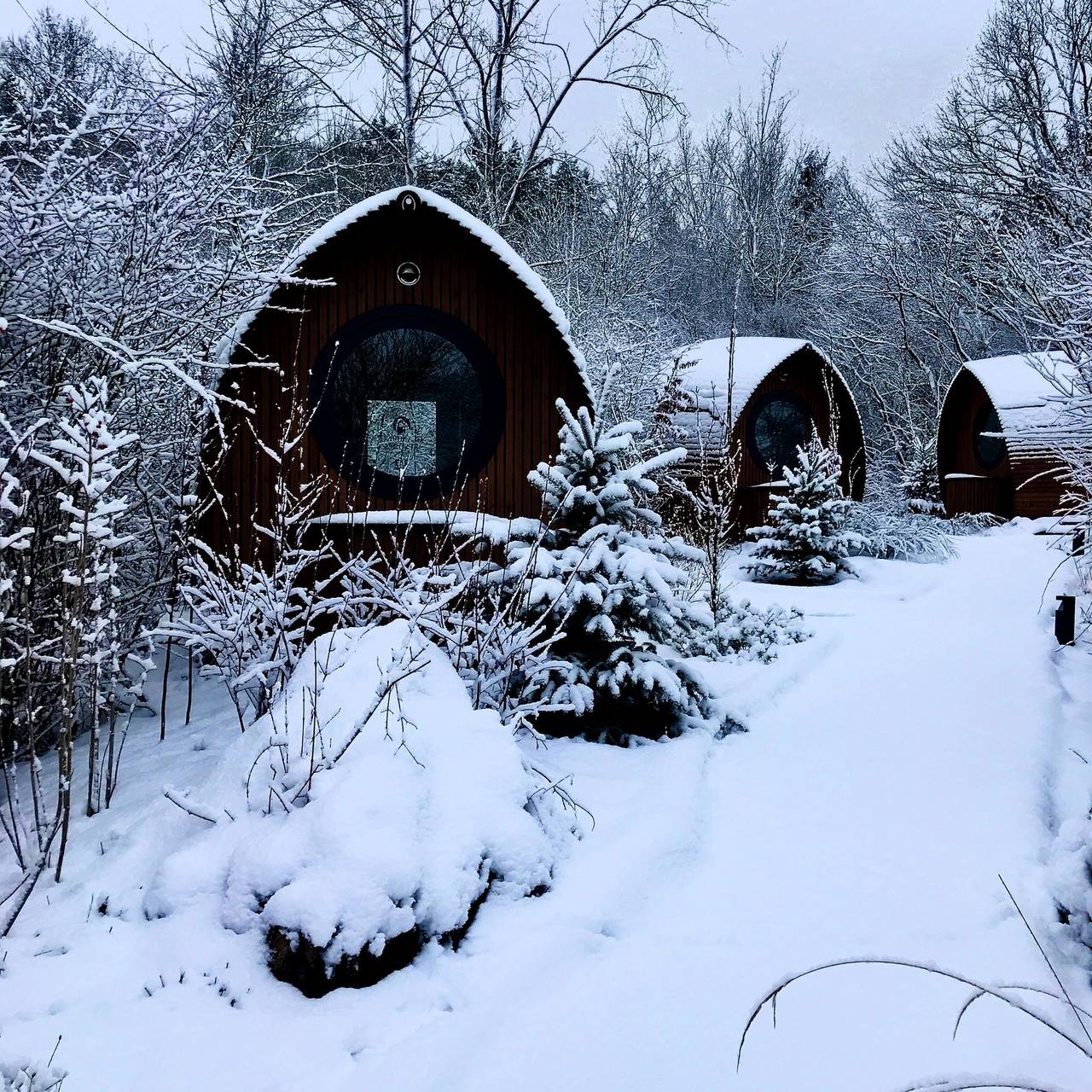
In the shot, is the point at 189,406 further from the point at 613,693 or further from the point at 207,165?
the point at 613,693

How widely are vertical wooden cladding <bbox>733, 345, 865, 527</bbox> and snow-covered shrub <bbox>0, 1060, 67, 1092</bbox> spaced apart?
1340cm

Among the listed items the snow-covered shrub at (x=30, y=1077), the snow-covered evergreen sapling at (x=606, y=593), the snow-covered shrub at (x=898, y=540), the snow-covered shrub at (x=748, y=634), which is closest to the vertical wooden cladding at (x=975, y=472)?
the snow-covered shrub at (x=898, y=540)

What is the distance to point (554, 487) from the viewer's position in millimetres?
5121

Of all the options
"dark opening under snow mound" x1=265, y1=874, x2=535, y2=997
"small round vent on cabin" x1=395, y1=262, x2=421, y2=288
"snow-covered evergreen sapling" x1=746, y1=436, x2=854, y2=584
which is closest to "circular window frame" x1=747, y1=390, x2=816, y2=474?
"snow-covered evergreen sapling" x1=746, y1=436, x2=854, y2=584

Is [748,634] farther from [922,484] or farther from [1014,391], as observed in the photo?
[922,484]

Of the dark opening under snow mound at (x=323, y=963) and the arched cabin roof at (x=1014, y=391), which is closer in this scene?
the dark opening under snow mound at (x=323, y=963)

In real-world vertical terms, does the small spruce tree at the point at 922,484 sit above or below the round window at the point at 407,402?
below

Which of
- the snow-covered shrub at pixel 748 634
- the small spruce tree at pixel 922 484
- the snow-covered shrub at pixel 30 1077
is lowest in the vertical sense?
the snow-covered shrub at pixel 30 1077

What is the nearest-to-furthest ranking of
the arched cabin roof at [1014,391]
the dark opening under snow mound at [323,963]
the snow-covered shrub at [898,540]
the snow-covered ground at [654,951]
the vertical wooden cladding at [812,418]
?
the snow-covered ground at [654,951] → the dark opening under snow mound at [323,963] → the snow-covered shrub at [898,540] → the vertical wooden cladding at [812,418] → the arched cabin roof at [1014,391]

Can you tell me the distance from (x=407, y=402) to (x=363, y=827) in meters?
4.51

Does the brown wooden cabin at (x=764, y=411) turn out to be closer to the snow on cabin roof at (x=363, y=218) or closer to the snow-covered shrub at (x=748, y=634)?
the snow-covered shrub at (x=748, y=634)

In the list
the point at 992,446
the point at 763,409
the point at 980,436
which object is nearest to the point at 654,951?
the point at 763,409

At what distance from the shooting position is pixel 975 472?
776 inches

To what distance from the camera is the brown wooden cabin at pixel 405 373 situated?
6582 millimetres
